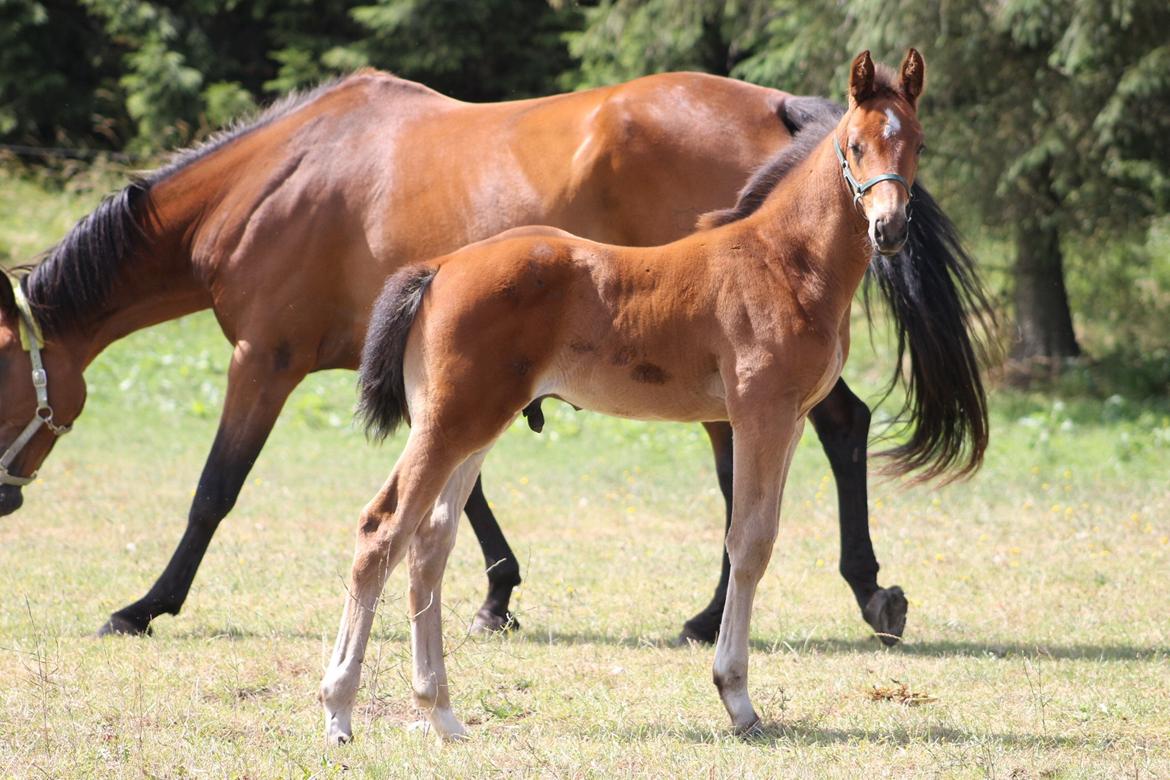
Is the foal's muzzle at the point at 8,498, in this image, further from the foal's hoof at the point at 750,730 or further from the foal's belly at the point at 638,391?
the foal's hoof at the point at 750,730

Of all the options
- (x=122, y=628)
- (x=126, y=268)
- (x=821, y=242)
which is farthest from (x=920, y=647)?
(x=126, y=268)

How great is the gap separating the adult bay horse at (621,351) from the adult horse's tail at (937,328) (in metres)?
1.43

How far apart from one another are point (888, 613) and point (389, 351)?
2594 mm

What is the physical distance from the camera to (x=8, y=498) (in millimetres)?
5645

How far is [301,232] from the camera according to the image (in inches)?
231

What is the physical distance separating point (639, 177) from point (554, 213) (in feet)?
1.31

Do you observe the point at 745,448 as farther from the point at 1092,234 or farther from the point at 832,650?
the point at 1092,234

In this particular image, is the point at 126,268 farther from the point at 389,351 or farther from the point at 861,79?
the point at 861,79

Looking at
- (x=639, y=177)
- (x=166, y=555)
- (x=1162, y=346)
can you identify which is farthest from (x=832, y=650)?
(x=1162, y=346)

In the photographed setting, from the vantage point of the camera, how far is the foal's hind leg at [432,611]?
401cm

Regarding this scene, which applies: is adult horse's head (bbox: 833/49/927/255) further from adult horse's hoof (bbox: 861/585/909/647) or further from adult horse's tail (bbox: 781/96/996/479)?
adult horse's hoof (bbox: 861/585/909/647)

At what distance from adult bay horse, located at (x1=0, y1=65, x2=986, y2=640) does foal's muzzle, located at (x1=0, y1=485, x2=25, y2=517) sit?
0.05 ft

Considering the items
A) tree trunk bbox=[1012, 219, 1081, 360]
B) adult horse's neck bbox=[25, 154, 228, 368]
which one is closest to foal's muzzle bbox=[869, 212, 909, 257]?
adult horse's neck bbox=[25, 154, 228, 368]

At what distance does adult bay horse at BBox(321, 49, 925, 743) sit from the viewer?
3.94 metres
